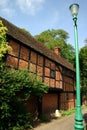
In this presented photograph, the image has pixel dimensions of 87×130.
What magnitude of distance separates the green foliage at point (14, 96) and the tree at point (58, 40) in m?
30.9

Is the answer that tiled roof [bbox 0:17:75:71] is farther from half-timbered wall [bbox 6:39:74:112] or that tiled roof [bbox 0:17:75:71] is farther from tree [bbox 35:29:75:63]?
tree [bbox 35:29:75:63]

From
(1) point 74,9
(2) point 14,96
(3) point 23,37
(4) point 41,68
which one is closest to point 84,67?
(4) point 41,68

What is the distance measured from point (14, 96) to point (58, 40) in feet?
115

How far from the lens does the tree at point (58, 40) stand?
44.8 metres

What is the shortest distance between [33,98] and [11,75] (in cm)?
583

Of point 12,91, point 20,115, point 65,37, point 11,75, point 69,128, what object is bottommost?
point 69,128

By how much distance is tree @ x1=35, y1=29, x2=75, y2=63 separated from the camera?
147 feet

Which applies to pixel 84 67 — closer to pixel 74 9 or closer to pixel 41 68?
pixel 41 68

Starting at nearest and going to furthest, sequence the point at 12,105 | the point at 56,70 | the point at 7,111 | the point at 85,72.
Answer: the point at 7,111
the point at 12,105
the point at 56,70
the point at 85,72

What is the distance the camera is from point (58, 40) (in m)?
45.8

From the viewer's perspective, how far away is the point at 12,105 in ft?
39.0

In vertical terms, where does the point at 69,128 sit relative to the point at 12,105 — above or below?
below

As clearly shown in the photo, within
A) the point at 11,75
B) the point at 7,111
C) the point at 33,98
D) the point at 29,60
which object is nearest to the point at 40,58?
the point at 29,60

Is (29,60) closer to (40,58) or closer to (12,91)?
(40,58)
